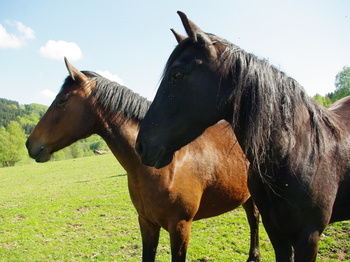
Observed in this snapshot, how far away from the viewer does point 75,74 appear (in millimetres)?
3469

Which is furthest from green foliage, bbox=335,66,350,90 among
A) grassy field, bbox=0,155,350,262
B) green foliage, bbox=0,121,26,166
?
green foliage, bbox=0,121,26,166

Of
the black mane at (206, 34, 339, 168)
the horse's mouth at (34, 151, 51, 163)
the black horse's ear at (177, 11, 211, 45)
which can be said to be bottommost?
the horse's mouth at (34, 151, 51, 163)

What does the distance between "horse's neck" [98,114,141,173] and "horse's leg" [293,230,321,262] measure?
74.6 inches

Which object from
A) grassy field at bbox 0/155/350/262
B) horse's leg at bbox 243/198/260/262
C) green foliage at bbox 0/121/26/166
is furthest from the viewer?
green foliage at bbox 0/121/26/166

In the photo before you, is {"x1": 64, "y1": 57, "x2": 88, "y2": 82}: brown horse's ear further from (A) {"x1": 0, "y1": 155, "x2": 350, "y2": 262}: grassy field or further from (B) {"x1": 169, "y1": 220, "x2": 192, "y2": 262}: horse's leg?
(A) {"x1": 0, "y1": 155, "x2": 350, "y2": 262}: grassy field

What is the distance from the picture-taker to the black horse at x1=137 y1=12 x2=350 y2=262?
1.92 meters

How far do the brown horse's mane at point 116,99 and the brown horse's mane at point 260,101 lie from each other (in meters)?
1.54

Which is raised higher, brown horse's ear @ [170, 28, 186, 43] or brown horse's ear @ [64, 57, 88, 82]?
brown horse's ear @ [170, 28, 186, 43]

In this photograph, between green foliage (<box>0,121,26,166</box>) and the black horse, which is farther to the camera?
green foliage (<box>0,121,26,166</box>)

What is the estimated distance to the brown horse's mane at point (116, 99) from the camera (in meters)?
3.42

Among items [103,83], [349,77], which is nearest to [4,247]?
[103,83]

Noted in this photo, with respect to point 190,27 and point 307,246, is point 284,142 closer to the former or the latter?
point 307,246

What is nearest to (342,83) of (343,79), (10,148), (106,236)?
(343,79)

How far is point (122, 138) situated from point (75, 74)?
3.12ft
